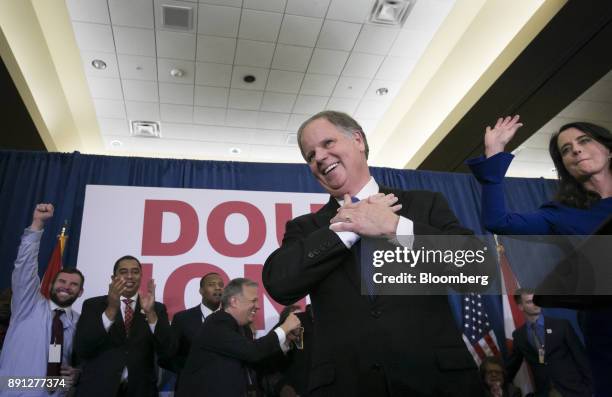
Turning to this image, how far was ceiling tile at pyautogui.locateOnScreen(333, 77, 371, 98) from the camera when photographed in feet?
18.3

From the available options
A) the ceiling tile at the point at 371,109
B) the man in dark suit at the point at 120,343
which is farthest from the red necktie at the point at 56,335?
the ceiling tile at the point at 371,109

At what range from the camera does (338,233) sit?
3.15ft

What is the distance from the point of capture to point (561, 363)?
3.54 meters

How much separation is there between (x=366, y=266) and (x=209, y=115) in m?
5.56

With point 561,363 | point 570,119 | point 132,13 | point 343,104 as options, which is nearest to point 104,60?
point 132,13

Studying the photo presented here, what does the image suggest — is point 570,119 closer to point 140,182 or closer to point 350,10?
point 350,10

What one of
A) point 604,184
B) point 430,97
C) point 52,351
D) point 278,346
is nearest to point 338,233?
point 604,184

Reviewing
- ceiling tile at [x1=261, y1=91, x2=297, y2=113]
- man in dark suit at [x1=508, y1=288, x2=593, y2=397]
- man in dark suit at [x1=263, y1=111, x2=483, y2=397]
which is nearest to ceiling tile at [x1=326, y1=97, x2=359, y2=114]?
ceiling tile at [x1=261, y1=91, x2=297, y2=113]

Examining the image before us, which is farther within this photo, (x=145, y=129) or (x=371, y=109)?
(x=145, y=129)

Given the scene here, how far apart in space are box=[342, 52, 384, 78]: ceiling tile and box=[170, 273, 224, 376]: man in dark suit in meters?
2.75

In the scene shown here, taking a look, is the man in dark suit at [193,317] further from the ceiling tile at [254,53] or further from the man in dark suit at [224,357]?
the ceiling tile at [254,53]

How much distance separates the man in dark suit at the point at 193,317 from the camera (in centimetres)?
370

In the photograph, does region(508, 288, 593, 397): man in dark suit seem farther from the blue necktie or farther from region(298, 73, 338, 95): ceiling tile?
region(298, 73, 338, 95): ceiling tile

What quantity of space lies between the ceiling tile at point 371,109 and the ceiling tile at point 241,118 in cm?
136
